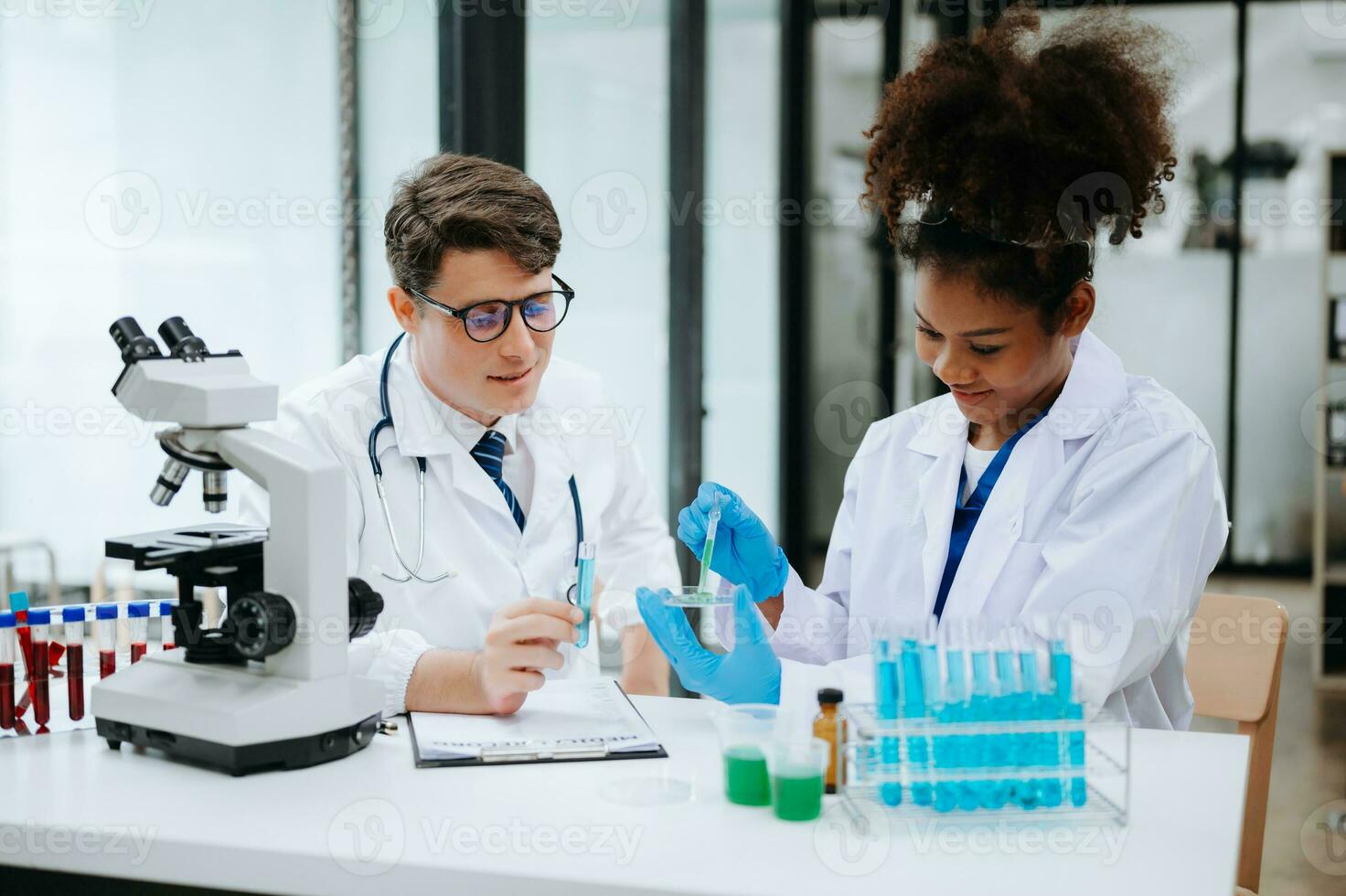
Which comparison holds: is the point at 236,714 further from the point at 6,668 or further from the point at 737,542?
the point at 737,542

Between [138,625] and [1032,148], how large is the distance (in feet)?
4.47

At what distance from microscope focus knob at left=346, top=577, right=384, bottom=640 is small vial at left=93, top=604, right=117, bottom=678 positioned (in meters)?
0.35

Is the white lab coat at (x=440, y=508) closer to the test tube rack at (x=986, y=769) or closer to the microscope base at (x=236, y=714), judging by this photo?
the microscope base at (x=236, y=714)

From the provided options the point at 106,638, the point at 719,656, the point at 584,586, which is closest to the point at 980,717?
the point at 719,656

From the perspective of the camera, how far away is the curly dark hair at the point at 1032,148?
5.47ft

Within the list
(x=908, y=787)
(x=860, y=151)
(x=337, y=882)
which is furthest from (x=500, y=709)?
(x=860, y=151)

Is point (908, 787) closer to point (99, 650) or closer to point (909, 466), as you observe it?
point (909, 466)

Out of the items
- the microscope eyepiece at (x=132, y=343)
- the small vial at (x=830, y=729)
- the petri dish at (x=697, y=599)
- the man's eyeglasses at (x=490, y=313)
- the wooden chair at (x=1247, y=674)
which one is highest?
the man's eyeglasses at (x=490, y=313)

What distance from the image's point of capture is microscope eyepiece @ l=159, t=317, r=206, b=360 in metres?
1.43

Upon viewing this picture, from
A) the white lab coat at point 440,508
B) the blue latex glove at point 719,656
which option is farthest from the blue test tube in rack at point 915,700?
the white lab coat at point 440,508

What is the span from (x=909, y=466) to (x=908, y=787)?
84 centimetres

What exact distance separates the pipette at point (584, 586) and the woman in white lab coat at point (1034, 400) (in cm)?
14

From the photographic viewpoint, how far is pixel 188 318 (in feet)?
7.55

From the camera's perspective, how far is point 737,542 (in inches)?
72.4
